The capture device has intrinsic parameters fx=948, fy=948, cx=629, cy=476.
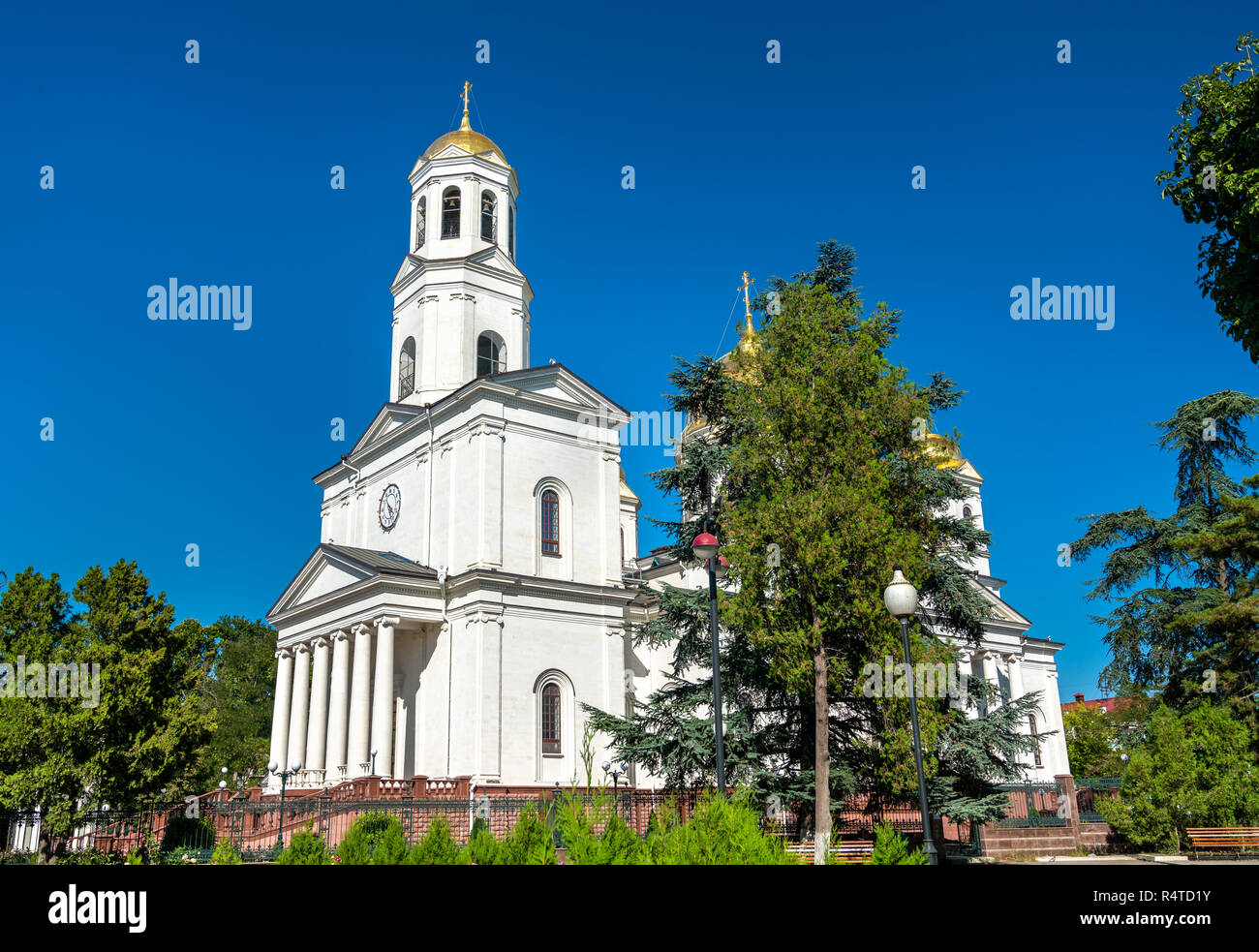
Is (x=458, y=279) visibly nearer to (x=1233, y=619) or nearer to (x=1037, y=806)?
(x=1037, y=806)

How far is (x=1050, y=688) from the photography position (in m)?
55.6

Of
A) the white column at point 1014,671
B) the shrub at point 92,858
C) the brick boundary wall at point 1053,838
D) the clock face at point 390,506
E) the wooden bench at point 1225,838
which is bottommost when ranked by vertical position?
the brick boundary wall at point 1053,838

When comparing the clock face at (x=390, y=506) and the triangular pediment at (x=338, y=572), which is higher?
the clock face at (x=390, y=506)

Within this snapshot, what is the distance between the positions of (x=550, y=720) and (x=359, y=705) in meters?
6.69

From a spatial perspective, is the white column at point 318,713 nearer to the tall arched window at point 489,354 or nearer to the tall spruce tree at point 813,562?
the tall arched window at point 489,354

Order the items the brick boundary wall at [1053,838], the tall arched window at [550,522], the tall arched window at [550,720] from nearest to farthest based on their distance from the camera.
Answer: the brick boundary wall at [1053,838], the tall arched window at [550,720], the tall arched window at [550,522]

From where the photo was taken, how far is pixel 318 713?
117 feet

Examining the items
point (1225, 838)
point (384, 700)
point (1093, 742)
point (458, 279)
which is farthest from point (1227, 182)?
point (1093, 742)

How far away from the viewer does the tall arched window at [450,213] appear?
42125 mm

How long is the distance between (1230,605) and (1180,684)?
3.84 metres

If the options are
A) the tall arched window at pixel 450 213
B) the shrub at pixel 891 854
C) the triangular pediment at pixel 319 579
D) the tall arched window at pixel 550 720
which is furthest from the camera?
the tall arched window at pixel 450 213

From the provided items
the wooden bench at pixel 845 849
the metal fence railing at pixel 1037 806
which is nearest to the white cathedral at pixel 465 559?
the metal fence railing at pixel 1037 806

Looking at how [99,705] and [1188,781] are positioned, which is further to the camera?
[1188,781]

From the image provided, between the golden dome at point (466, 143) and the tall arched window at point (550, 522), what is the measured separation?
16495mm
